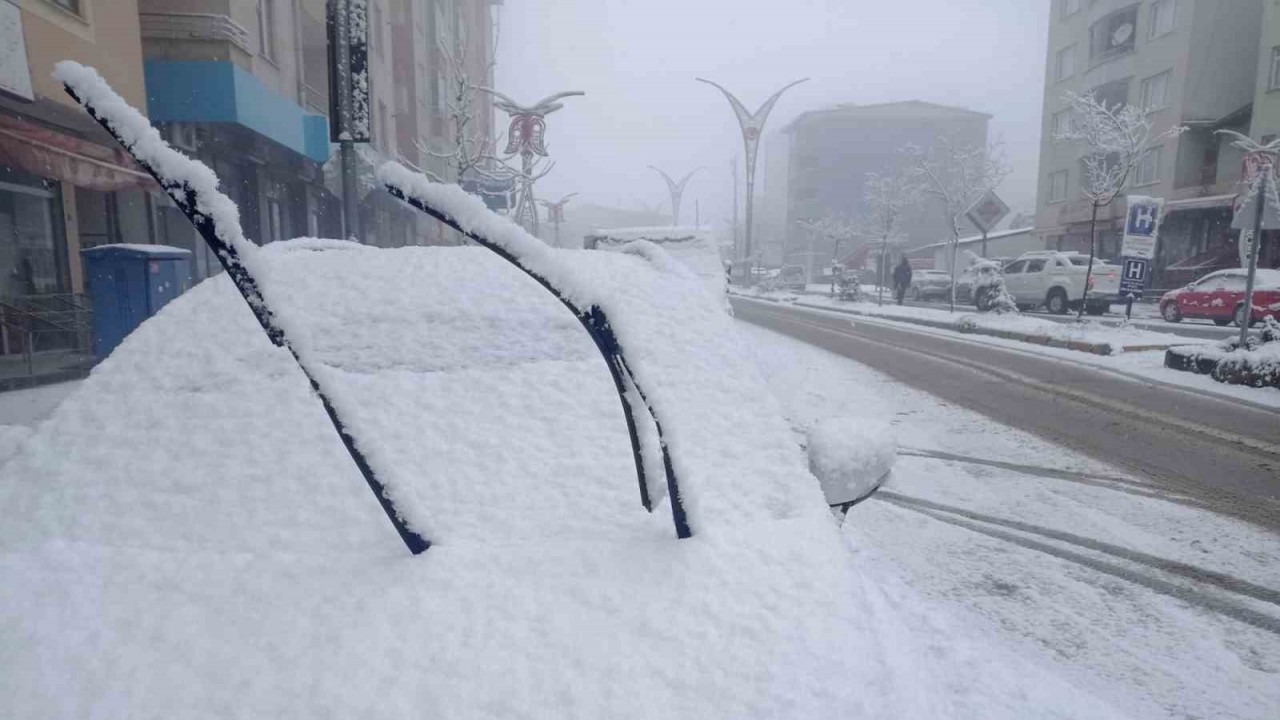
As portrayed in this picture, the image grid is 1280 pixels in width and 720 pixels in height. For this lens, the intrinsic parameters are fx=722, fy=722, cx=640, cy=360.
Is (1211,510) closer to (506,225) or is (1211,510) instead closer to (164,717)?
(506,225)

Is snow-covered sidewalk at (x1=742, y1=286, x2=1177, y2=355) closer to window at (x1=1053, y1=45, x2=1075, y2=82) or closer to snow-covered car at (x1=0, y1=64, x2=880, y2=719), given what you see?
snow-covered car at (x1=0, y1=64, x2=880, y2=719)

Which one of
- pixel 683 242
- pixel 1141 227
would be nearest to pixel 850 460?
pixel 683 242

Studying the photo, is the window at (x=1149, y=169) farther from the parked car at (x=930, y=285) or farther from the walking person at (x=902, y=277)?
the walking person at (x=902, y=277)

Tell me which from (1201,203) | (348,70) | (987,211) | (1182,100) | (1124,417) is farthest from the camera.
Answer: (1182,100)

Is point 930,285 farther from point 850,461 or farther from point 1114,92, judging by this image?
point 850,461

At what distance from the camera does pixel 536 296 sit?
2.10 meters

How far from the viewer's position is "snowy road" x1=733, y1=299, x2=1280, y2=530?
5117 millimetres

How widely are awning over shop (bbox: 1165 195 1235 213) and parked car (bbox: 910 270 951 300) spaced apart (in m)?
9.61

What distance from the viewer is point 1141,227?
14367 millimetres

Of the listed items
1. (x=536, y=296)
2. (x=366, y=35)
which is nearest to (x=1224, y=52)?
(x=366, y=35)

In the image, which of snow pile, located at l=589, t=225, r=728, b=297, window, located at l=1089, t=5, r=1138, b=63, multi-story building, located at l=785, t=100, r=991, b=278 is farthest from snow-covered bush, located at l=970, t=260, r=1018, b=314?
multi-story building, located at l=785, t=100, r=991, b=278

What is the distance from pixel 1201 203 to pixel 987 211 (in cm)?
1739

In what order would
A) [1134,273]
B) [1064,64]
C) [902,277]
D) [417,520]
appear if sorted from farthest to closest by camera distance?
[1064,64] < [902,277] < [1134,273] < [417,520]

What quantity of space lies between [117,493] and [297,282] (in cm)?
76
